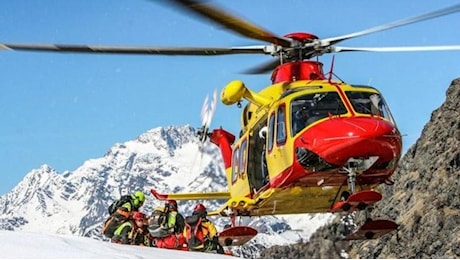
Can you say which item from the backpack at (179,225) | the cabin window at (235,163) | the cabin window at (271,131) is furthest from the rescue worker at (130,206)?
the cabin window at (271,131)

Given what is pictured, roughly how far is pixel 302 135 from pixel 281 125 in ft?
2.34

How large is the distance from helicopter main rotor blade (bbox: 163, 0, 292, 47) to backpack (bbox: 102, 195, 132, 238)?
14.5ft

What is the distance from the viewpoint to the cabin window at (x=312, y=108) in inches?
509

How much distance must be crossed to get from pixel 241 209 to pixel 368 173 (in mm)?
3617

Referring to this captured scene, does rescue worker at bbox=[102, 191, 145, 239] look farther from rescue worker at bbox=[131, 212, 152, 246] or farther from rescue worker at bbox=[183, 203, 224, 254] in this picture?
rescue worker at bbox=[183, 203, 224, 254]

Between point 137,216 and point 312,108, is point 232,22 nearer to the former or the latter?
point 312,108

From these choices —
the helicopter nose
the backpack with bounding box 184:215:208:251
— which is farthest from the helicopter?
the backpack with bounding box 184:215:208:251

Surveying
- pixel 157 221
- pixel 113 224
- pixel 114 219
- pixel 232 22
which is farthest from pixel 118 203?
pixel 232 22

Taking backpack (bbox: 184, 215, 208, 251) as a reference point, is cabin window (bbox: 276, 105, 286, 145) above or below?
above

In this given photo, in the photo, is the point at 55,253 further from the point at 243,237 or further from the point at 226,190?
the point at 226,190

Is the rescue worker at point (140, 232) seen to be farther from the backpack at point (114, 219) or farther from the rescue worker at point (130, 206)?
the backpack at point (114, 219)

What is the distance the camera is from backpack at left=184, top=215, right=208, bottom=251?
1414cm

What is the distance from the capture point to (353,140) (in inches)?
479

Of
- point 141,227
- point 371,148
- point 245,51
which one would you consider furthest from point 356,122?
point 141,227
